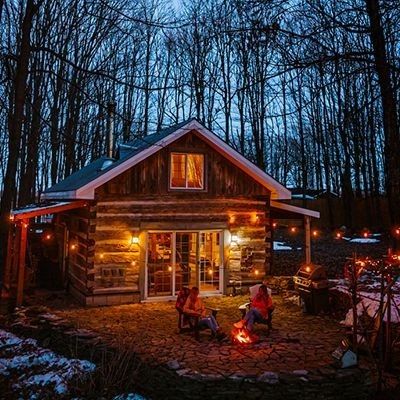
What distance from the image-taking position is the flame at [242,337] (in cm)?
956

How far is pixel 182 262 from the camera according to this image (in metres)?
14.1

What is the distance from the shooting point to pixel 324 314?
39.6 feet

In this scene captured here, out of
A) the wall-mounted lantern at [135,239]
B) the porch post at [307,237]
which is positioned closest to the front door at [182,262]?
the wall-mounted lantern at [135,239]

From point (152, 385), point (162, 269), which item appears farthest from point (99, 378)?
point (162, 269)

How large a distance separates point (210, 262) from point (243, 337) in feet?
16.4

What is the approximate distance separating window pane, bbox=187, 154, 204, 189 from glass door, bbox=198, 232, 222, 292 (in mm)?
1639

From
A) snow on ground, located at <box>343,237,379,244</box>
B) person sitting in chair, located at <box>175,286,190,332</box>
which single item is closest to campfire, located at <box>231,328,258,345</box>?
person sitting in chair, located at <box>175,286,190,332</box>

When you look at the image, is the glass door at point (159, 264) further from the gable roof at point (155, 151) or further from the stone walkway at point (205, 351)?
the gable roof at point (155, 151)

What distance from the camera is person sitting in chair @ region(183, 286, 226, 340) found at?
9.93 m

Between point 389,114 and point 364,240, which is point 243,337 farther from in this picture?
point 364,240

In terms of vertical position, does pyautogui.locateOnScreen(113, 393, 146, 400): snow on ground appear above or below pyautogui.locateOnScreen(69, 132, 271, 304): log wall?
below

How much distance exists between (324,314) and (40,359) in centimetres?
741

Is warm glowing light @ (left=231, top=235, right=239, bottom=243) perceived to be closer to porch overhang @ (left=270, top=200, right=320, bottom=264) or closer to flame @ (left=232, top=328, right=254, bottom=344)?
porch overhang @ (left=270, top=200, right=320, bottom=264)

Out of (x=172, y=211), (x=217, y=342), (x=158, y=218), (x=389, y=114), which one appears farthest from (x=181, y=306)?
(x=389, y=114)
